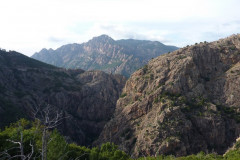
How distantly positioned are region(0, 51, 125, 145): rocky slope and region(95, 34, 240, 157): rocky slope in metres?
29.5

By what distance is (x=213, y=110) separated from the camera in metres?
77.2

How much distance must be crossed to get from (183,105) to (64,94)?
247 feet

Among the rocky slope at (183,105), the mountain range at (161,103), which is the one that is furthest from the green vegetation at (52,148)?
the rocky slope at (183,105)

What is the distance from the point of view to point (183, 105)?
79.8 metres

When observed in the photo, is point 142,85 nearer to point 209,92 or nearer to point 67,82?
point 209,92

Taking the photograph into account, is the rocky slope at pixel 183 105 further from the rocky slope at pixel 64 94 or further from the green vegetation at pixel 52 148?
the rocky slope at pixel 64 94

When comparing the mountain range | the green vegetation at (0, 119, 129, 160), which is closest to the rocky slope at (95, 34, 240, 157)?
the mountain range

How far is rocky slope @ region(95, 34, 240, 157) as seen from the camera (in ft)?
240

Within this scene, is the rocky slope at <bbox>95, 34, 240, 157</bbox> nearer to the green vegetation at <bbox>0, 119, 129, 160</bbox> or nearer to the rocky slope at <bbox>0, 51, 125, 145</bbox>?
the green vegetation at <bbox>0, 119, 129, 160</bbox>

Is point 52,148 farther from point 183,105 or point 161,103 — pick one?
point 183,105

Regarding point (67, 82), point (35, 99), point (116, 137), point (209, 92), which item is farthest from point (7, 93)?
point (209, 92)

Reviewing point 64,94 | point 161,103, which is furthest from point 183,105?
point 64,94

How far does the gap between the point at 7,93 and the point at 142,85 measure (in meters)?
65.1

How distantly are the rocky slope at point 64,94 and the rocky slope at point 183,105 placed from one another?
2952 centimetres
